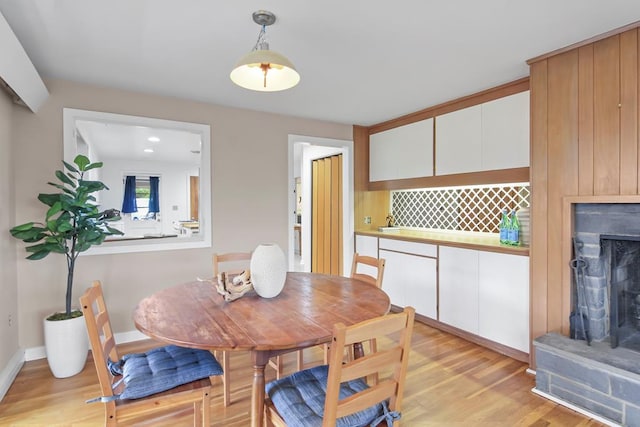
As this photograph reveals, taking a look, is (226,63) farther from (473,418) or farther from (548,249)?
(473,418)

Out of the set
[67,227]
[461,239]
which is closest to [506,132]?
[461,239]

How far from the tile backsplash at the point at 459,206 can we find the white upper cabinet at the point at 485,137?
41 centimetres

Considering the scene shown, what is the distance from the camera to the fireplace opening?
2090mm

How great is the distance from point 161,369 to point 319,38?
6.55 ft

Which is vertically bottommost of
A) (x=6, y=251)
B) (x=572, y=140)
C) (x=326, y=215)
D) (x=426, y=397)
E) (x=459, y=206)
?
(x=426, y=397)

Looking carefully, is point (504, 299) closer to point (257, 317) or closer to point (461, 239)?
point (461, 239)

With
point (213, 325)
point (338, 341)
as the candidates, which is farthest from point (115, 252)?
point (338, 341)

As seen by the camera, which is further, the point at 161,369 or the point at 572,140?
the point at 572,140

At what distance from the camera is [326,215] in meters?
5.01

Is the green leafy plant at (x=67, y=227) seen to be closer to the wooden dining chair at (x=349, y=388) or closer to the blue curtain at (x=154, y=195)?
the wooden dining chair at (x=349, y=388)

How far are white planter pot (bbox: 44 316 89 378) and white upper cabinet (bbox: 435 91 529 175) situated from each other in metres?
3.44

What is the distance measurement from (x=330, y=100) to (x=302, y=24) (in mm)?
1403

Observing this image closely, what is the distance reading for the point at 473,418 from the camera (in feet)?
6.46

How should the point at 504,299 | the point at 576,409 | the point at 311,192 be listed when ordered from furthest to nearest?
the point at 311,192 → the point at 504,299 → the point at 576,409
